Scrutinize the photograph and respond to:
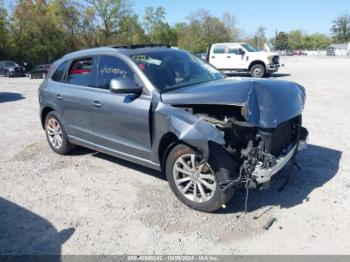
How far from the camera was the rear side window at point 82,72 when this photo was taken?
5414 millimetres

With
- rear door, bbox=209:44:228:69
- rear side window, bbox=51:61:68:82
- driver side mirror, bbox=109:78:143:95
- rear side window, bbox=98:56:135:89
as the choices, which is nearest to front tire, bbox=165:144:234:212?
driver side mirror, bbox=109:78:143:95

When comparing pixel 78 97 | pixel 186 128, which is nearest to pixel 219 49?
pixel 78 97

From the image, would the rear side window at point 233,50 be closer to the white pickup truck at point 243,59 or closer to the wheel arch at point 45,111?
the white pickup truck at point 243,59

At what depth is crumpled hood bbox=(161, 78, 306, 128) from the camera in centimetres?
368

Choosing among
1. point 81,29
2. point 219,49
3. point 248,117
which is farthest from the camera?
point 81,29

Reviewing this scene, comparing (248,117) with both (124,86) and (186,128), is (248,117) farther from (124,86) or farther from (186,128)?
(124,86)

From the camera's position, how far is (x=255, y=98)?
374 cm

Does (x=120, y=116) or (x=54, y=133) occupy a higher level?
(x=120, y=116)

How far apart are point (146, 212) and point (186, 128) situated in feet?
3.76

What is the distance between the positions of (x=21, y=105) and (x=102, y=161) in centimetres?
789

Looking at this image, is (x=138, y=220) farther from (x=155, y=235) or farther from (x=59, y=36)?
(x=59, y=36)

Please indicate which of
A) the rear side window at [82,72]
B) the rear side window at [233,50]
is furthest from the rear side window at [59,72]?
the rear side window at [233,50]

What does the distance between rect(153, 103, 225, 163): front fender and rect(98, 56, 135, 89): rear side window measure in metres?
0.80

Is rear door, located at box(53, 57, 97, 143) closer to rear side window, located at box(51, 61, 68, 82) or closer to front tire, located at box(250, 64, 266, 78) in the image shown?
rear side window, located at box(51, 61, 68, 82)
